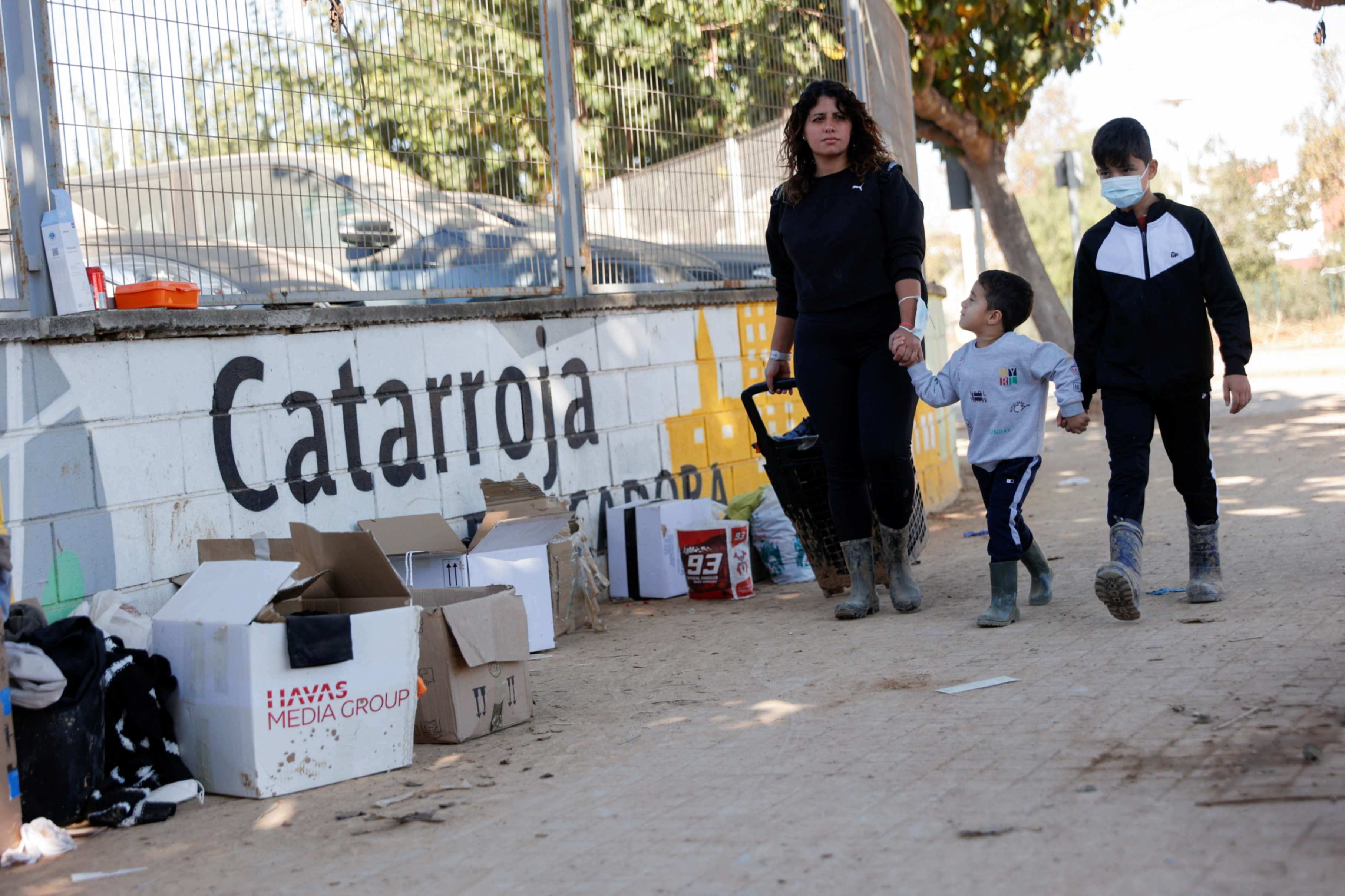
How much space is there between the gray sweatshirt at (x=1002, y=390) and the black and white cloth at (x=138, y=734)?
282 cm

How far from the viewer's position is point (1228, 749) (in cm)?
292

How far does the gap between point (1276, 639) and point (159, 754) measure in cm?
332

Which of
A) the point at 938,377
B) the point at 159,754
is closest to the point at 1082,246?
the point at 938,377

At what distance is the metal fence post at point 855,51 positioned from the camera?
874cm

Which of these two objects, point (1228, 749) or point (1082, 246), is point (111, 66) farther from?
point (1228, 749)

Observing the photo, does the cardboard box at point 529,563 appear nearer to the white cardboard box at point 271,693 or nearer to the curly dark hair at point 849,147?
the white cardboard box at point 271,693

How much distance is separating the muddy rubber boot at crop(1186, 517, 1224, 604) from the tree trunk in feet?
32.6

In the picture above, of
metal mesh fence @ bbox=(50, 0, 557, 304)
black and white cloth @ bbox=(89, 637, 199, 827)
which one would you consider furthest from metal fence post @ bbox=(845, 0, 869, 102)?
black and white cloth @ bbox=(89, 637, 199, 827)

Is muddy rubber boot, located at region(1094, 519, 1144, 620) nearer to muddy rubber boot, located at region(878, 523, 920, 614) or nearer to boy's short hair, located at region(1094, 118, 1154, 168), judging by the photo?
muddy rubber boot, located at region(878, 523, 920, 614)

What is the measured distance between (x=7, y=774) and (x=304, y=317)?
7.91 feet

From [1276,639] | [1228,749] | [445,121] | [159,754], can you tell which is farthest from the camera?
[445,121]

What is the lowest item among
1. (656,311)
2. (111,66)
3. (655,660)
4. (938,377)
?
(655,660)

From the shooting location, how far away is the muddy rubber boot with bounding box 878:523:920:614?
5.25 meters

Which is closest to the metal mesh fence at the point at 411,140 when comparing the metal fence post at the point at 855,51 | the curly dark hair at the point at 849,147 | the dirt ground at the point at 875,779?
the metal fence post at the point at 855,51
